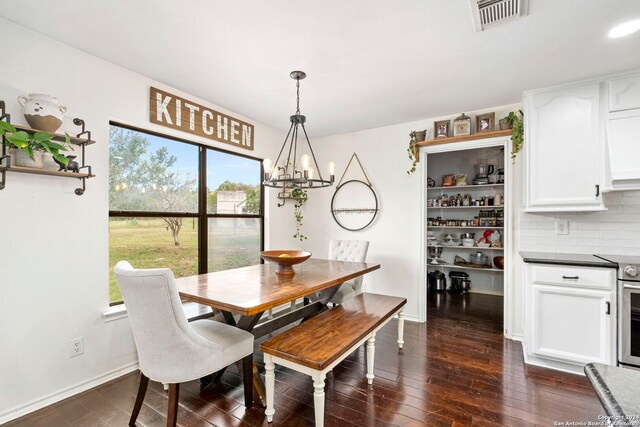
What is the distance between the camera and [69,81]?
2189 millimetres

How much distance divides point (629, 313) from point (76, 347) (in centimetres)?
409

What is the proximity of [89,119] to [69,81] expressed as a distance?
274 mm

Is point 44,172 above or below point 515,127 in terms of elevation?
below

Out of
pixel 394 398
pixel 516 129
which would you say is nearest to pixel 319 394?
pixel 394 398

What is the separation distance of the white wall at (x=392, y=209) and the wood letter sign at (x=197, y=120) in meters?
0.89

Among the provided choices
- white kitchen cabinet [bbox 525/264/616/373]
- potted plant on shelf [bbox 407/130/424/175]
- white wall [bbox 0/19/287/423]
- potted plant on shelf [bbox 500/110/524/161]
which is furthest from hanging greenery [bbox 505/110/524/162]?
white wall [bbox 0/19/287/423]

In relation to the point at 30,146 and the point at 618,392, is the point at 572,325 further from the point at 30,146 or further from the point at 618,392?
the point at 30,146

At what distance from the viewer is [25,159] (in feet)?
6.29

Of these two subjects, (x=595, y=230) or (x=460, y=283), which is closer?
(x=595, y=230)

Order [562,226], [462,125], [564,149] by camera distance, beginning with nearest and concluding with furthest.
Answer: [564,149] → [562,226] → [462,125]

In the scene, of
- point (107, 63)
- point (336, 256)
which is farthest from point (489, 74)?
point (107, 63)

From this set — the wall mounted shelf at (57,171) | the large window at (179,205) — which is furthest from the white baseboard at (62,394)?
the wall mounted shelf at (57,171)

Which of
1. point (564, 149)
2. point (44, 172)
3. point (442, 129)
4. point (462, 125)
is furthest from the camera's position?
point (442, 129)

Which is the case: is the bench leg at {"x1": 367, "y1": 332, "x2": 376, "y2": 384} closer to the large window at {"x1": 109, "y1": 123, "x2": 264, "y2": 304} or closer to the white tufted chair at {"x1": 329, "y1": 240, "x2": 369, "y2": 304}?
the white tufted chair at {"x1": 329, "y1": 240, "x2": 369, "y2": 304}
